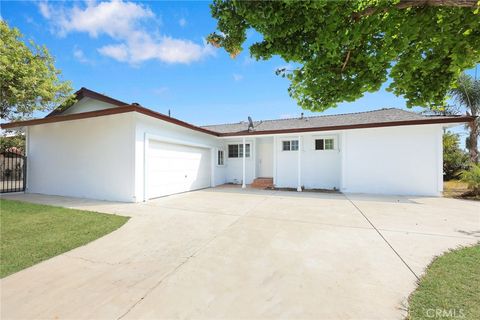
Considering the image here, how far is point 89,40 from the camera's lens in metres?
8.68

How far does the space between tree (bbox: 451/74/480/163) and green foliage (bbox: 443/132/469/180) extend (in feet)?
4.81

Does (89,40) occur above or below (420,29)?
above

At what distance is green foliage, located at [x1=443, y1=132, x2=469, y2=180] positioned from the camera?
15.3 metres

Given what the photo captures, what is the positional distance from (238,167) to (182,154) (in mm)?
4749

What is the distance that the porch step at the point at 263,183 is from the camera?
41.0 ft

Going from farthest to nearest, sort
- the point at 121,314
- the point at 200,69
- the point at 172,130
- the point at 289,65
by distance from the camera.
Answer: the point at 200,69
the point at 172,130
the point at 289,65
the point at 121,314

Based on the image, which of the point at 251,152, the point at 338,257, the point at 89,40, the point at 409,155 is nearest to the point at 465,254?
the point at 338,257

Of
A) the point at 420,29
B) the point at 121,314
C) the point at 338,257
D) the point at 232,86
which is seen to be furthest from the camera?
the point at 232,86

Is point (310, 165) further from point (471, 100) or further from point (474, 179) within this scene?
point (471, 100)

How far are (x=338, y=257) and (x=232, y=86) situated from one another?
10665mm

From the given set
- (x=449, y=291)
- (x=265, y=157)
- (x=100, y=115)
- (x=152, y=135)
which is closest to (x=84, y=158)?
(x=100, y=115)

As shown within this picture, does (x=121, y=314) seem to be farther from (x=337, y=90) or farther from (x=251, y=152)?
(x=251, y=152)

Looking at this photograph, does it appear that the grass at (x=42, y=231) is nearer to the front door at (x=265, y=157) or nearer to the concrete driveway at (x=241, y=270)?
the concrete driveway at (x=241, y=270)

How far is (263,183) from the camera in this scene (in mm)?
12680
